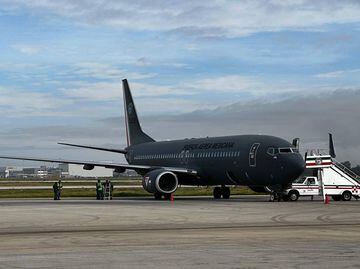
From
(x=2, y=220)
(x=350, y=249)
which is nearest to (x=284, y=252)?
(x=350, y=249)

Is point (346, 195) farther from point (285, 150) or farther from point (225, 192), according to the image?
point (225, 192)

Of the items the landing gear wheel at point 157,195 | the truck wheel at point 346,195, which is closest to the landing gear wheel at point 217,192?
the landing gear wheel at point 157,195

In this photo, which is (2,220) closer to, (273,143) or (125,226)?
(125,226)

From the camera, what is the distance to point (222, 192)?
159 feet

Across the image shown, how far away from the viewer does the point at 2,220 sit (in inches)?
990

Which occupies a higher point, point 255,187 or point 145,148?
point 145,148

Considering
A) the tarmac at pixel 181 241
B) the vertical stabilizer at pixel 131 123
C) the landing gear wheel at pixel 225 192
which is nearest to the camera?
the tarmac at pixel 181 241

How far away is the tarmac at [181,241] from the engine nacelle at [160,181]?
1748cm

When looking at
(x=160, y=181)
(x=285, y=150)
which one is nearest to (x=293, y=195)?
(x=285, y=150)

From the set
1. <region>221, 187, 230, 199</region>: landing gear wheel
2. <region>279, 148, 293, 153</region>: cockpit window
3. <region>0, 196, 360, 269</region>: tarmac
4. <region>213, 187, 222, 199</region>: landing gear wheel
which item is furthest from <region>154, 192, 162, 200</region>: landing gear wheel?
<region>0, 196, 360, 269</region>: tarmac

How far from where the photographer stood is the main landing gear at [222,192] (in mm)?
48094

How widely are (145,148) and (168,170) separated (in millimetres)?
10955

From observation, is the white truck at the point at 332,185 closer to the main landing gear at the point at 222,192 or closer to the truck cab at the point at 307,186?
the truck cab at the point at 307,186

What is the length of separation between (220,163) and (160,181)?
4.15m
